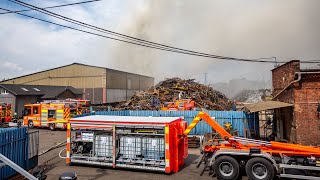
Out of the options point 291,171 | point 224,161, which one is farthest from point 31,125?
point 291,171

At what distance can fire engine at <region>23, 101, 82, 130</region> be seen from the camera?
26422mm

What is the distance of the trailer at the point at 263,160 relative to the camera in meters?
9.84

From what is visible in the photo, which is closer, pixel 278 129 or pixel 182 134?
pixel 182 134

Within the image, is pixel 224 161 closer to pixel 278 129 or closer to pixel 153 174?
pixel 153 174

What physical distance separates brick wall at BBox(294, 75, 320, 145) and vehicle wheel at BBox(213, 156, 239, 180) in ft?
20.4

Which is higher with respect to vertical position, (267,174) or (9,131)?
(9,131)

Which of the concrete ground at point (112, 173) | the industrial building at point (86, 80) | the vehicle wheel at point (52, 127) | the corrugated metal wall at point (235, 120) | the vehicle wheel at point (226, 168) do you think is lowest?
the concrete ground at point (112, 173)

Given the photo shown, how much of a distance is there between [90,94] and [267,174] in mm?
46819

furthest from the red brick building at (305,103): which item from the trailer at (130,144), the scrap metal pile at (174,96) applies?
the scrap metal pile at (174,96)

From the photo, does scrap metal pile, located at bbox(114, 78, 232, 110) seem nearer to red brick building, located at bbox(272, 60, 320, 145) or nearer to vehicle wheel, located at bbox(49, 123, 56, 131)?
vehicle wheel, located at bbox(49, 123, 56, 131)

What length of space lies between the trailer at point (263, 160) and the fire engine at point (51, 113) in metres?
19.1

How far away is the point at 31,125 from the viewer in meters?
28.2

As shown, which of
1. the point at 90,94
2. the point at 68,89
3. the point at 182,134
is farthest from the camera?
the point at 90,94

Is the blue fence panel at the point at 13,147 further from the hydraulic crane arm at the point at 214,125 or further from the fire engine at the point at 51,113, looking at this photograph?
the fire engine at the point at 51,113
